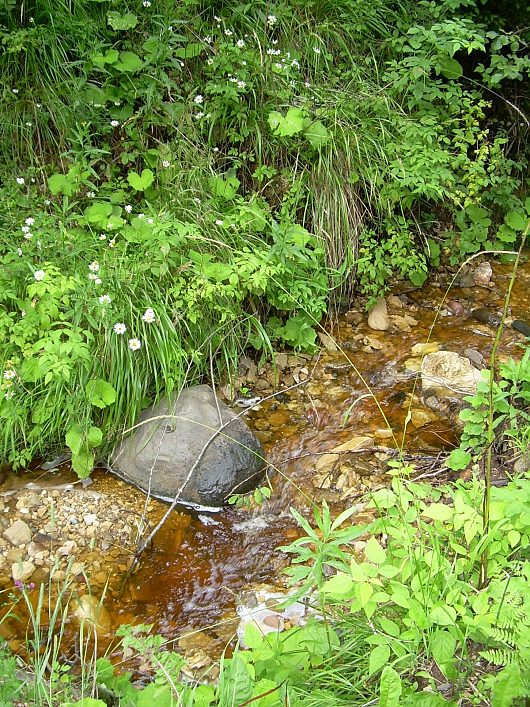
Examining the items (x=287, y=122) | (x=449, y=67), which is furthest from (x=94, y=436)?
(x=449, y=67)

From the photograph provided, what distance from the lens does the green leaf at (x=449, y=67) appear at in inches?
145

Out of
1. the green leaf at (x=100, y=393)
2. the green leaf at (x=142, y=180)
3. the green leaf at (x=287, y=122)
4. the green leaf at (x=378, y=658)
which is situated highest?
the green leaf at (x=287, y=122)

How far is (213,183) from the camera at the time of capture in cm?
345

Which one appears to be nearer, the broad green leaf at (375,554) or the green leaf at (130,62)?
the broad green leaf at (375,554)

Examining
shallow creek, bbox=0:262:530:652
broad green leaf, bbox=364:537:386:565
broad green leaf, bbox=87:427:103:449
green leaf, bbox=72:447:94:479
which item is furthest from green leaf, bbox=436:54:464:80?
broad green leaf, bbox=364:537:386:565

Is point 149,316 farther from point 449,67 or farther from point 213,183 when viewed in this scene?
point 449,67

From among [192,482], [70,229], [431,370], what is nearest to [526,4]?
[431,370]

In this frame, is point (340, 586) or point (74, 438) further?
A: point (74, 438)

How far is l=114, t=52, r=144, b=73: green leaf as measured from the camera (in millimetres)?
3486

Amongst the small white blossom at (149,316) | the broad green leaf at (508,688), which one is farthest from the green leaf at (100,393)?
the broad green leaf at (508,688)

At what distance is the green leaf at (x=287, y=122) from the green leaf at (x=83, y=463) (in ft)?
6.38

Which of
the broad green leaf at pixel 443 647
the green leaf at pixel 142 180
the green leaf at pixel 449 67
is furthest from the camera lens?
the green leaf at pixel 449 67

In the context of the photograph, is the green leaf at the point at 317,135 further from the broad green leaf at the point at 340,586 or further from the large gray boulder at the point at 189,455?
the broad green leaf at the point at 340,586

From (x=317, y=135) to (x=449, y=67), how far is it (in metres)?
0.99
